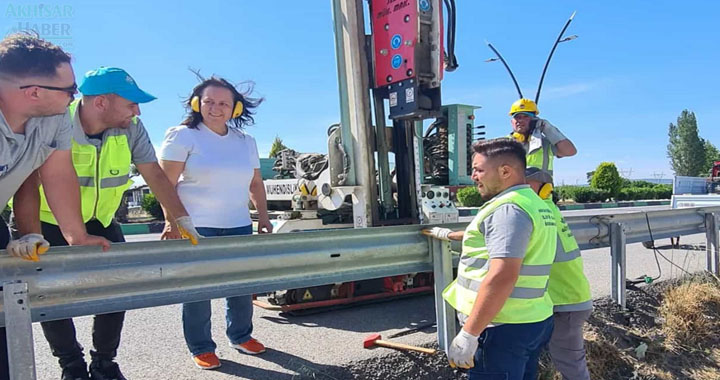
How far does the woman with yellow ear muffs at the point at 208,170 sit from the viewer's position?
10.6 ft

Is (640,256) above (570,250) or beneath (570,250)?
beneath

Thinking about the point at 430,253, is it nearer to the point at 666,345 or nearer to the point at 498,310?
the point at 498,310

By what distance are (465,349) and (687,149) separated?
228 ft

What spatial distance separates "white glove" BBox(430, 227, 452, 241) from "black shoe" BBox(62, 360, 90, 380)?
2038 millimetres

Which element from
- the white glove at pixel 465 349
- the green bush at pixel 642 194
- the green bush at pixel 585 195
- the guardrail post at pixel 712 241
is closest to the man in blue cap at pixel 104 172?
the white glove at pixel 465 349

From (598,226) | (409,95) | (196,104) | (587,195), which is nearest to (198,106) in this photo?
(196,104)

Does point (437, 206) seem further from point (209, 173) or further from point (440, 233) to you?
point (209, 173)

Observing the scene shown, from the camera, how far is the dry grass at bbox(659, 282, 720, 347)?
14.1 ft

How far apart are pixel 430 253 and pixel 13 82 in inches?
89.8

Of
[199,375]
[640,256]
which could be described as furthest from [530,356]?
[640,256]

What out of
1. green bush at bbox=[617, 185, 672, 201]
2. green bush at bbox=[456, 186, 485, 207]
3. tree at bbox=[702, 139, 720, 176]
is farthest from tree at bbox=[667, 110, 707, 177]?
green bush at bbox=[456, 186, 485, 207]

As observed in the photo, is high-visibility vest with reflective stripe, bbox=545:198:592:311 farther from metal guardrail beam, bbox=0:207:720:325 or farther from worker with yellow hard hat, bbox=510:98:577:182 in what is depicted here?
worker with yellow hard hat, bbox=510:98:577:182

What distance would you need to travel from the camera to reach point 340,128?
14.8 ft

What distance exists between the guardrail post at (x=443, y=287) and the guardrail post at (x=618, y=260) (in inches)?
79.6
